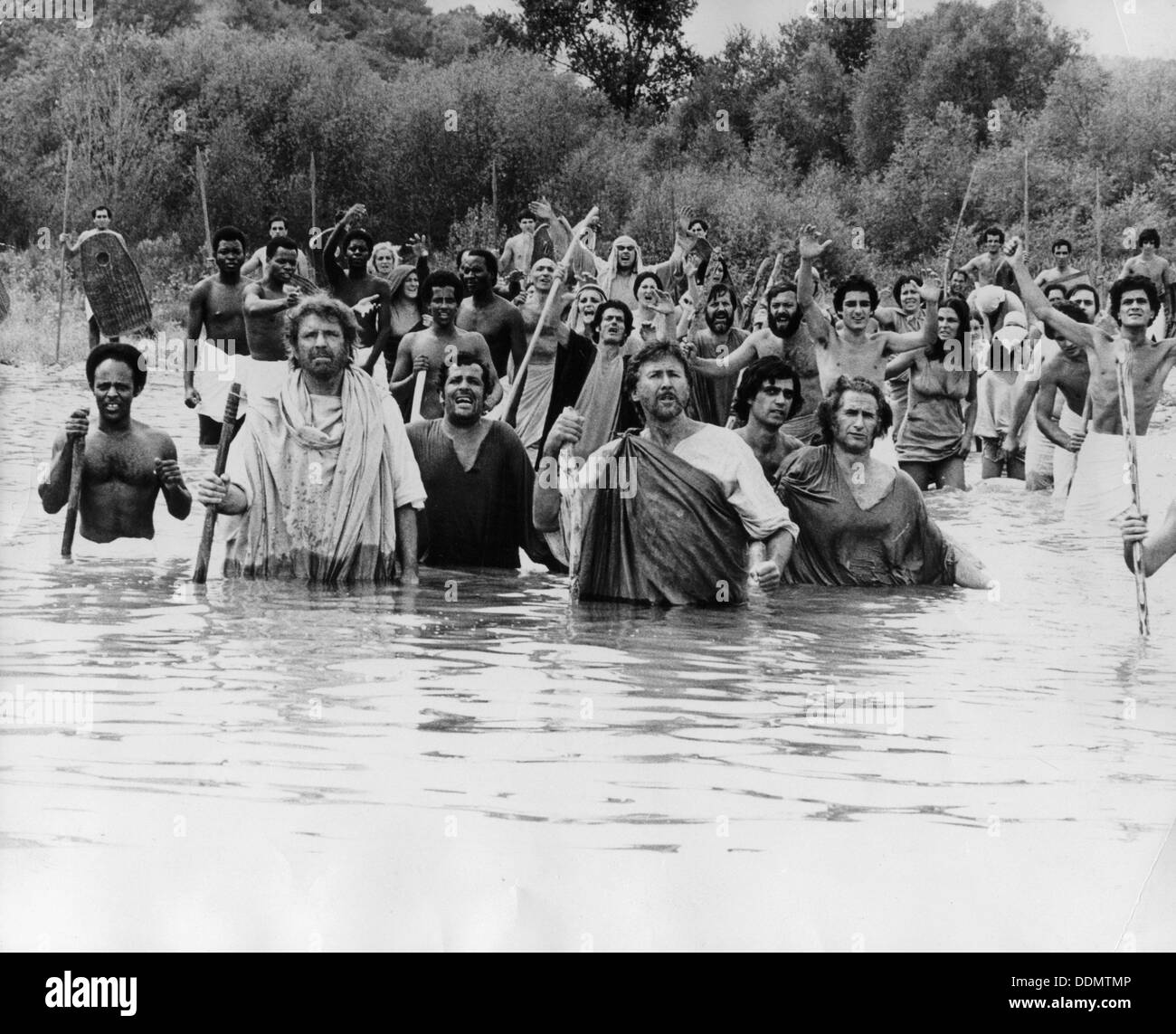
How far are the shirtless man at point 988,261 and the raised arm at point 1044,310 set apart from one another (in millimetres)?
3850

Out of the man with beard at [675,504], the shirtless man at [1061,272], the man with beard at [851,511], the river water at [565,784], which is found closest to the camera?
the river water at [565,784]

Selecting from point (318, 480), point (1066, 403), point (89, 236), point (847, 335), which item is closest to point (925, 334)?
point (847, 335)

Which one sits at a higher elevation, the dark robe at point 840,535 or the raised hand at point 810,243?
the raised hand at point 810,243

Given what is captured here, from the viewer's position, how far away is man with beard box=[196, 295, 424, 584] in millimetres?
8320

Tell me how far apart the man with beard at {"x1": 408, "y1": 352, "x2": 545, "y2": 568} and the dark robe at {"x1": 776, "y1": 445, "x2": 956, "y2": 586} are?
1281 mm

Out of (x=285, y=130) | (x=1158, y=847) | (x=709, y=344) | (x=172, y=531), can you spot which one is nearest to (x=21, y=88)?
(x=285, y=130)

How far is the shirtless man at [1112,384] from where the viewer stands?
30.3 feet

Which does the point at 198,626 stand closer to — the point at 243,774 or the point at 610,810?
the point at 243,774

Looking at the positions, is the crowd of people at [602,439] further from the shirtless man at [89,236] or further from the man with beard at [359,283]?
the man with beard at [359,283]

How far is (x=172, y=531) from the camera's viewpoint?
8859 millimetres

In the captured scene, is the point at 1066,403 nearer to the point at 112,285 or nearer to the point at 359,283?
the point at 359,283

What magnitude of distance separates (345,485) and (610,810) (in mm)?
3208

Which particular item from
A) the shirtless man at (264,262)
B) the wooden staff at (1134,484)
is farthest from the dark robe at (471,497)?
the shirtless man at (264,262)

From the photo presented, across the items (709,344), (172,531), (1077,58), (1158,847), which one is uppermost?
(1077,58)
